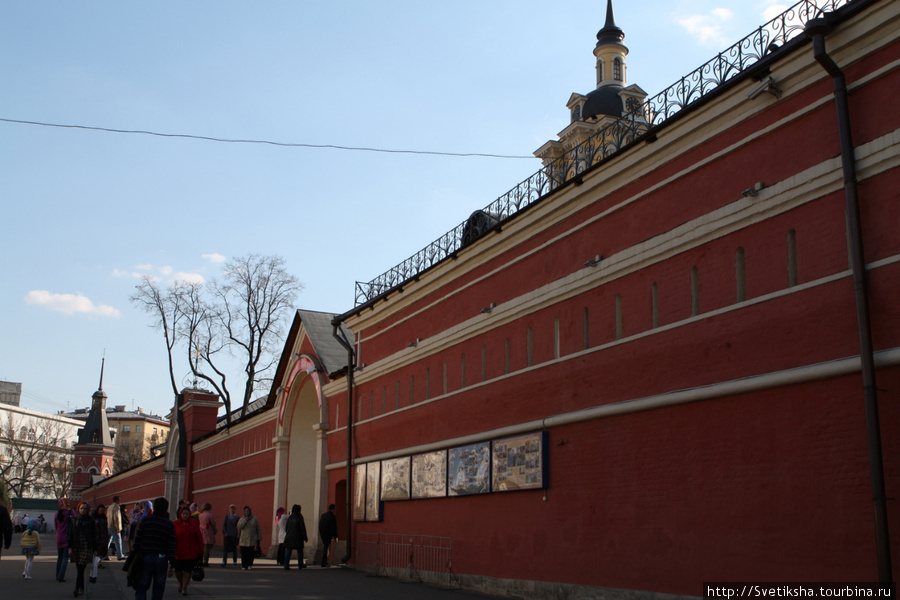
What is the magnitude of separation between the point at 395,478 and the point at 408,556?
82.3 inches

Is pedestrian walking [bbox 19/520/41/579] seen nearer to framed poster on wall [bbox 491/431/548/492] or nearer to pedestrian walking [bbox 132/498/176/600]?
pedestrian walking [bbox 132/498/176/600]

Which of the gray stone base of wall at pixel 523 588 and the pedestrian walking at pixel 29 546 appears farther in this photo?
the pedestrian walking at pixel 29 546

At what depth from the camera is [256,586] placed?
18.0 meters

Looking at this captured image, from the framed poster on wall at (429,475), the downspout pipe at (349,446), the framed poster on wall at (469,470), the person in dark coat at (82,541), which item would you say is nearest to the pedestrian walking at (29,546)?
the person in dark coat at (82,541)

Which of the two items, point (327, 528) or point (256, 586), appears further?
point (327, 528)

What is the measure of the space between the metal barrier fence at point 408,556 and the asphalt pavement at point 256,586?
1.23 feet

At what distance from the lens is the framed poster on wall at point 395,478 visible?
2127 cm

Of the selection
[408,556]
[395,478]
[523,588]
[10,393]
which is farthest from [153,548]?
[10,393]

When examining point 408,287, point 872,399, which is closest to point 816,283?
point 872,399

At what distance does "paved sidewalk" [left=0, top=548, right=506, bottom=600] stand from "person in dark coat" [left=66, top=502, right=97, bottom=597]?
40 cm

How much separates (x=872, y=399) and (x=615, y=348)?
497cm

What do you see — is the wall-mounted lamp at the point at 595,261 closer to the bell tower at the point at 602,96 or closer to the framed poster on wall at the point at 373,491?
the framed poster on wall at the point at 373,491

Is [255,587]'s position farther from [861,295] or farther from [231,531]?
[861,295]

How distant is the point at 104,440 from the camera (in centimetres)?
10744
